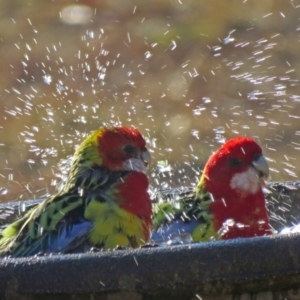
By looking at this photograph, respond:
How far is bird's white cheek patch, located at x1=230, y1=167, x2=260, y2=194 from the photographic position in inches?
178

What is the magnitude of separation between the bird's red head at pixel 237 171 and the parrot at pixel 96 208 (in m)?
0.48

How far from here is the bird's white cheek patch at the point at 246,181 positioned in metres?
4.53

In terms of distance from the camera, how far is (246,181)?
4.57m

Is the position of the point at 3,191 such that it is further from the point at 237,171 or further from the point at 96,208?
the point at 96,208

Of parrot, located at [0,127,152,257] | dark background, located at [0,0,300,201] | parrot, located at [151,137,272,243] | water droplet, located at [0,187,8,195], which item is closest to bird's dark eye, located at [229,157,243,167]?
parrot, located at [151,137,272,243]

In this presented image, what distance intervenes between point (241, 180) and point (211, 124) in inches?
154

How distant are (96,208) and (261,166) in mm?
1041

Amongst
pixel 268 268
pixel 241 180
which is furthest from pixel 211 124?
pixel 268 268

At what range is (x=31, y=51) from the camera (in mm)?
10039

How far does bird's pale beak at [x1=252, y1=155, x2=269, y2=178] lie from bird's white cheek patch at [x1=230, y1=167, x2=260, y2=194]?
0.08ft

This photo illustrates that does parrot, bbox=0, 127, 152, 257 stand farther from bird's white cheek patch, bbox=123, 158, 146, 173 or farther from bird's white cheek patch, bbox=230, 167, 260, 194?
bird's white cheek patch, bbox=230, 167, 260, 194

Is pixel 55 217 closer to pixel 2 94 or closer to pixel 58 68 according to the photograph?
pixel 2 94

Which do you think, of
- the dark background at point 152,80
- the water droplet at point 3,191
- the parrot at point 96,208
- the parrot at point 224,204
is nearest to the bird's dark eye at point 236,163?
the parrot at point 224,204

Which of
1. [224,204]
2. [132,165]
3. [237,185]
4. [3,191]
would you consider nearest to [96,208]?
[132,165]
